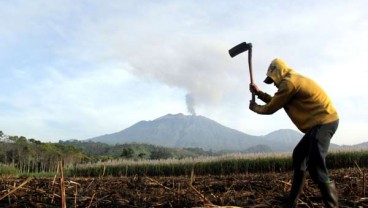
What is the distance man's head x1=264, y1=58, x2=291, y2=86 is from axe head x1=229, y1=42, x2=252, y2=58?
0.90 m

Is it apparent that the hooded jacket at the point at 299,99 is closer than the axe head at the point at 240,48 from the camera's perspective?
Yes

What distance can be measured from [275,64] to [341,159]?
1379cm

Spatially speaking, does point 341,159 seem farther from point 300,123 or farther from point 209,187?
point 300,123

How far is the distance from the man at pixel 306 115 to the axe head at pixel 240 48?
0.90 meters

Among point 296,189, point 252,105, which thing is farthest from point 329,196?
point 252,105

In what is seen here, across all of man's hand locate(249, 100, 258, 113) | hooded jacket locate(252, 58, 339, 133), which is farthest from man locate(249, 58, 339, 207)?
man's hand locate(249, 100, 258, 113)

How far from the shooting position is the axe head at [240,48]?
5.33 meters

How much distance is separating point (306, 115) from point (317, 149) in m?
0.37

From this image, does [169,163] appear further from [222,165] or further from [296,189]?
[296,189]

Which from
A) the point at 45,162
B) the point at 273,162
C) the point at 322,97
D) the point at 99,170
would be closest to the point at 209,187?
the point at 322,97

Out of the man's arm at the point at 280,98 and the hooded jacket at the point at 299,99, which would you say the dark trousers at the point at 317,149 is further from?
the man's arm at the point at 280,98

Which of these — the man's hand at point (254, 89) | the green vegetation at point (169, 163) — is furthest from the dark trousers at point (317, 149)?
the green vegetation at point (169, 163)

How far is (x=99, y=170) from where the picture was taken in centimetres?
2080

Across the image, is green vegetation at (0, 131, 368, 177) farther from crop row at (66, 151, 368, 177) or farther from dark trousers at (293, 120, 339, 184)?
dark trousers at (293, 120, 339, 184)
